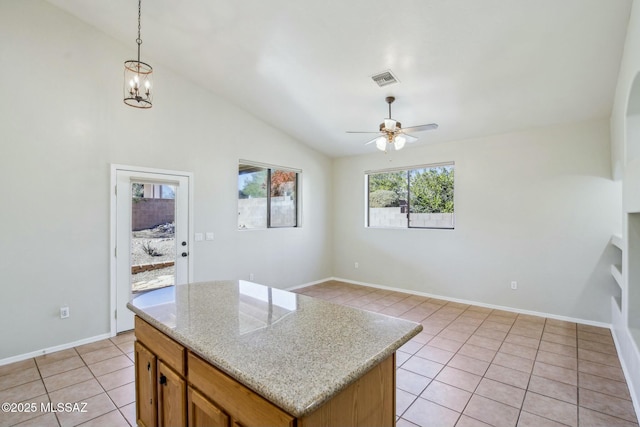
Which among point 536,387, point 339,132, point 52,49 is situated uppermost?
point 52,49

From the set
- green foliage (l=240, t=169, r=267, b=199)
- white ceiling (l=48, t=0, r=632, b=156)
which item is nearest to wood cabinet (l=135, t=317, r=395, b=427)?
white ceiling (l=48, t=0, r=632, b=156)

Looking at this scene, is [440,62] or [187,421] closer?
[187,421]

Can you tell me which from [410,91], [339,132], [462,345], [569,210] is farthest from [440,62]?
[462,345]

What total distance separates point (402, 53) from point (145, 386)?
11.7ft

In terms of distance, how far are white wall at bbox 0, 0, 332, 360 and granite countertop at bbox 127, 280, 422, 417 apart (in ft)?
7.01

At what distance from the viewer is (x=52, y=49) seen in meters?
3.29

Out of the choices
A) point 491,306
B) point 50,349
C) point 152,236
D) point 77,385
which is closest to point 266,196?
point 152,236

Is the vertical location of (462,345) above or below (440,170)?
below

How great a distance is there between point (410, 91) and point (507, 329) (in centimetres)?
327

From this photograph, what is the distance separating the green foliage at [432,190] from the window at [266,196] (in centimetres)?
226

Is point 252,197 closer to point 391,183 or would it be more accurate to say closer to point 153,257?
point 153,257

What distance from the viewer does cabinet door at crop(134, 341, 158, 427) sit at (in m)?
1.69

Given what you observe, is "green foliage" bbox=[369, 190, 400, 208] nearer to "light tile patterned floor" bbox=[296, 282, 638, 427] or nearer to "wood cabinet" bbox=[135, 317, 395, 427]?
"light tile patterned floor" bbox=[296, 282, 638, 427]

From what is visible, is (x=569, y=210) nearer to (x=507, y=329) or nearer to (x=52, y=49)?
(x=507, y=329)
